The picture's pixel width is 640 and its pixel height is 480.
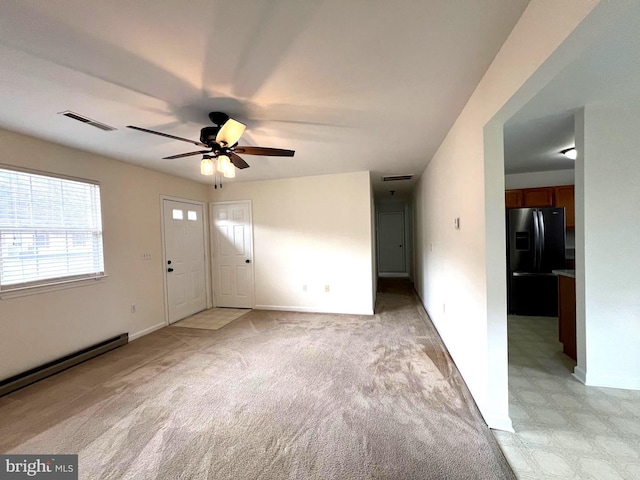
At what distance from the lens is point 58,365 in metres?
2.57

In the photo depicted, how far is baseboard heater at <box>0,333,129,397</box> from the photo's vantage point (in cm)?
226

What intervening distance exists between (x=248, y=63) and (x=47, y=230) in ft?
9.12

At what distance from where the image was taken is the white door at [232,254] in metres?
4.75

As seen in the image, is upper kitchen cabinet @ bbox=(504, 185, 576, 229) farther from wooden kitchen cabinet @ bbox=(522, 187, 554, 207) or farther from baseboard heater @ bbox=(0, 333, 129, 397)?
baseboard heater @ bbox=(0, 333, 129, 397)

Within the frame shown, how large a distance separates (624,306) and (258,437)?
9.67ft

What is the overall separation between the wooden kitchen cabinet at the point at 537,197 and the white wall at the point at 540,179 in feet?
0.97

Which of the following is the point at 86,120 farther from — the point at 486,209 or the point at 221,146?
the point at 486,209

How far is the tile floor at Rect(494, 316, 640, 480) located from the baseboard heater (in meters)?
3.87

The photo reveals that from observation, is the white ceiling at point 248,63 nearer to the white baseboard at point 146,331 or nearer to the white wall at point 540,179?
the white baseboard at point 146,331

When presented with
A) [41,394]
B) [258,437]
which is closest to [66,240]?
[41,394]

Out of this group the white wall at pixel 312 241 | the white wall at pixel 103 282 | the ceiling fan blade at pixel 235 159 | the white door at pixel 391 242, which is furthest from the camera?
the white door at pixel 391 242

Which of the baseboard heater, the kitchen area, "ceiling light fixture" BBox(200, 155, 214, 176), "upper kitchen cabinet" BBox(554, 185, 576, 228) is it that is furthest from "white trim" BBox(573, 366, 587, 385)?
the baseboard heater

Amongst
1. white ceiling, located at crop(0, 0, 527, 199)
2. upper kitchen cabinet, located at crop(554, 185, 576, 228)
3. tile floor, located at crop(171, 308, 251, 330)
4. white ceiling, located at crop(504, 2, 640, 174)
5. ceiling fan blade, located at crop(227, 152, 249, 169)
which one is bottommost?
tile floor, located at crop(171, 308, 251, 330)

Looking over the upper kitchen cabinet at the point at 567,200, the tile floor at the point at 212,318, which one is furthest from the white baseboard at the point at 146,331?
the upper kitchen cabinet at the point at 567,200
